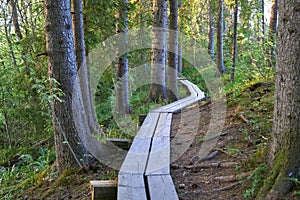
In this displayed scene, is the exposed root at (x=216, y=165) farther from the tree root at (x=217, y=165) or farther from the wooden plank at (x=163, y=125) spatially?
the wooden plank at (x=163, y=125)

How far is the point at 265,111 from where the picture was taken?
19.7 ft

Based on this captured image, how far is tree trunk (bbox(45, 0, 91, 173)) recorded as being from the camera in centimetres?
496

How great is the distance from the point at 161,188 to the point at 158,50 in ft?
26.2

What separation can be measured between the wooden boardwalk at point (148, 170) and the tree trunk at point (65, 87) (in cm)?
112

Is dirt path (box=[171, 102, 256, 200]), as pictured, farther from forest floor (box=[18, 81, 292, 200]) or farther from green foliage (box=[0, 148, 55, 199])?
green foliage (box=[0, 148, 55, 199])

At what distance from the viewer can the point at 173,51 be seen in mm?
11234

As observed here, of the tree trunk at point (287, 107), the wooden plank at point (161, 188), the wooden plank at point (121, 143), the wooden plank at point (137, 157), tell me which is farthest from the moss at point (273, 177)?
the wooden plank at point (121, 143)

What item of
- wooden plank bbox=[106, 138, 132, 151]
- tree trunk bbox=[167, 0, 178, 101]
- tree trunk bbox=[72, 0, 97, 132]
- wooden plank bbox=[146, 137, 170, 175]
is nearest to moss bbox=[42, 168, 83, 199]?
wooden plank bbox=[106, 138, 132, 151]

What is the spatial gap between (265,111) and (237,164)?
2.39 metres

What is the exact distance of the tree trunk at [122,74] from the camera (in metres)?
10.7

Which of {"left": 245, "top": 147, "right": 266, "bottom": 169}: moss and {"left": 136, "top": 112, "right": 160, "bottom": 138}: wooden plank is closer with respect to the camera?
{"left": 245, "top": 147, "right": 266, "bottom": 169}: moss

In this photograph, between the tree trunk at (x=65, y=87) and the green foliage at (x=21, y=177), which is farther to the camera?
the green foliage at (x=21, y=177)

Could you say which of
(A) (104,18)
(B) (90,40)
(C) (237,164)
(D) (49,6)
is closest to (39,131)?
(B) (90,40)

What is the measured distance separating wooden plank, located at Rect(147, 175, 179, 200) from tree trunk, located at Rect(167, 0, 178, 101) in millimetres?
7825
